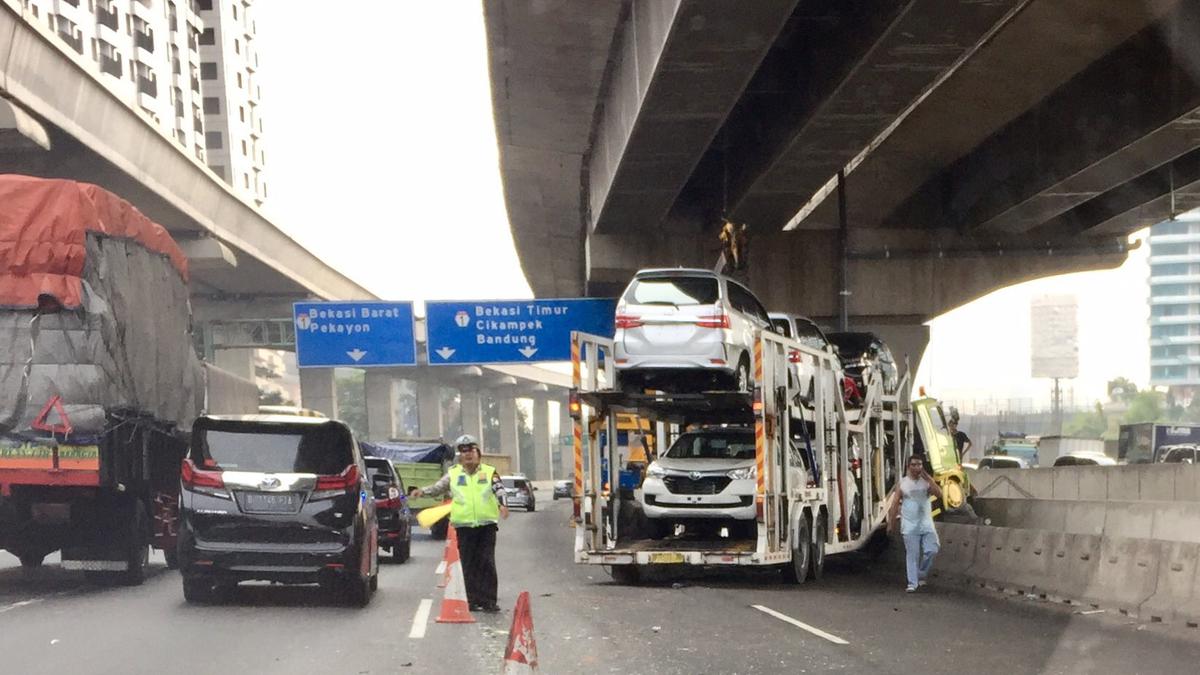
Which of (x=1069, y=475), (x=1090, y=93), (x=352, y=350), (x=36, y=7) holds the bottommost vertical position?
(x=1069, y=475)

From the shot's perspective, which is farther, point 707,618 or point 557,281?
point 557,281

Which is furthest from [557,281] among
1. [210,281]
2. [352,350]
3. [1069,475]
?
[1069,475]

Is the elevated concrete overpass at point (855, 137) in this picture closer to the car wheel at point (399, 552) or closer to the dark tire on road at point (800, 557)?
the dark tire on road at point (800, 557)

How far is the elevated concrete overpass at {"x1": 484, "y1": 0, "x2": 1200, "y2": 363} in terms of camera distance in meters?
19.5

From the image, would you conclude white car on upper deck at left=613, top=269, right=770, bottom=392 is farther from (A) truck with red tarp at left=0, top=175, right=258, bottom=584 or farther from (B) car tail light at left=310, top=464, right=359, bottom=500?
(A) truck with red tarp at left=0, top=175, right=258, bottom=584

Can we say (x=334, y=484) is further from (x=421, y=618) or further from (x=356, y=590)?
(x=421, y=618)

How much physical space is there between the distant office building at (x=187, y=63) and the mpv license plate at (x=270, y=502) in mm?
67298

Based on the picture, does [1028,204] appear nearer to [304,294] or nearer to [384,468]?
[384,468]

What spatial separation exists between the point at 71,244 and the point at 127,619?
15.5ft

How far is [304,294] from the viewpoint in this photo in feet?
195

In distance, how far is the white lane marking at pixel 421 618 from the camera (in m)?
13.4

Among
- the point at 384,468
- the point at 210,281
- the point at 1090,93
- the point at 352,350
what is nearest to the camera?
the point at 1090,93

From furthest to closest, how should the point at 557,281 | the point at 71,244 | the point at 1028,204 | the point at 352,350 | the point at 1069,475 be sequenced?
the point at 557,281 < the point at 352,350 < the point at 1069,475 < the point at 1028,204 < the point at 71,244

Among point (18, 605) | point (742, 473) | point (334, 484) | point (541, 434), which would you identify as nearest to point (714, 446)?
point (742, 473)
